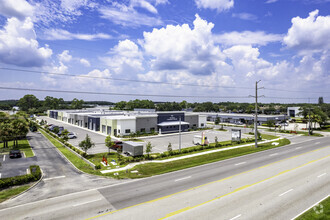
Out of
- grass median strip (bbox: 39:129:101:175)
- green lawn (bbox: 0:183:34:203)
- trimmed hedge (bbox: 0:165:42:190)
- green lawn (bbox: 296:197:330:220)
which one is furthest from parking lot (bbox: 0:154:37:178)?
green lawn (bbox: 296:197:330:220)

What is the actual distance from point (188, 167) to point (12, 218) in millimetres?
20488

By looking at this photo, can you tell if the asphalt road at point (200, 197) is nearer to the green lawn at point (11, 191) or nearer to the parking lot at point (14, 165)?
the green lawn at point (11, 191)

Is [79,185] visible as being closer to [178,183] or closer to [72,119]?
[178,183]

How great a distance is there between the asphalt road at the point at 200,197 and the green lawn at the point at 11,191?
3.16 metres

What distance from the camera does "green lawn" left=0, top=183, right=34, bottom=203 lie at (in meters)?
18.5

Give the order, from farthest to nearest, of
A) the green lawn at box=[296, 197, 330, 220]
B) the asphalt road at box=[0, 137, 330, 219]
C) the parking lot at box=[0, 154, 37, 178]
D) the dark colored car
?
1. the dark colored car
2. the parking lot at box=[0, 154, 37, 178]
3. the asphalt road at box=[0, 137, 330, 219]
4. the green lawn at box=[296, 197, 330, 220]

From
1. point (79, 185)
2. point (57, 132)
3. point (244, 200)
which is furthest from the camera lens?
point (57, 132)

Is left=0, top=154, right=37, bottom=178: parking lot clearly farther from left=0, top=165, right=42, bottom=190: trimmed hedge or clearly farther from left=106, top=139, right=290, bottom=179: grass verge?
left=106, top=139, right=290, bottom=179: grass verge

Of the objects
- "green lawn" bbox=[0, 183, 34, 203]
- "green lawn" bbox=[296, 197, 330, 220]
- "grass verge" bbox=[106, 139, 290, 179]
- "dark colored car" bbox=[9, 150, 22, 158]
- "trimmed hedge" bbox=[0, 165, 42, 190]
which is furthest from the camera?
"dark colored car" bbox=[9, 150, 22, 158]

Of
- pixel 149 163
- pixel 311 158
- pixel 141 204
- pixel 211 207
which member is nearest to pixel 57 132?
pixel 149 163

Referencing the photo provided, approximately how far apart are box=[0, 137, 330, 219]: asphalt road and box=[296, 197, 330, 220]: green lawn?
771mm

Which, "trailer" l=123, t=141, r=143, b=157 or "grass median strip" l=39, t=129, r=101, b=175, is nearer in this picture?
"grass median strip" l=39, t=129, r=101, b=175

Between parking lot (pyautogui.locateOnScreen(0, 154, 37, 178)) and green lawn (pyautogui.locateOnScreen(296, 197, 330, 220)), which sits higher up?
green lawn (pyautogui.locateOnScreen(296, 197, 330, 220))

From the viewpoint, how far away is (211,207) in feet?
52.4
